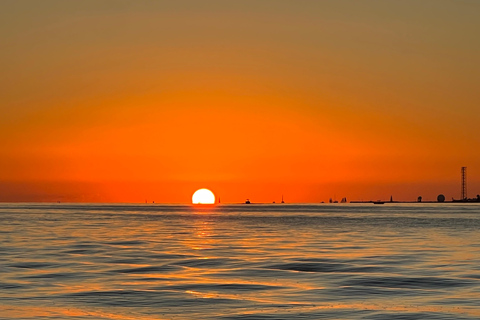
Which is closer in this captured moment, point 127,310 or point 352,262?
point 127,310

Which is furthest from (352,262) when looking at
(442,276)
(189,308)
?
(189,308)

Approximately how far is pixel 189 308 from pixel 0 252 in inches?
1200

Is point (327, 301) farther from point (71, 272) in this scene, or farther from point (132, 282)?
point (71, 272)

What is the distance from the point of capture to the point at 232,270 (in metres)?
41.7

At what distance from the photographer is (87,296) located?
101 feet

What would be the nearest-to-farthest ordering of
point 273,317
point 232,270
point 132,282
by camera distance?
point 273,317, point 132,282, point 232,270

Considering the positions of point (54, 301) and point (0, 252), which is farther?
point (0, 252)

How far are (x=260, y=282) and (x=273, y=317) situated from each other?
9981 millimetres

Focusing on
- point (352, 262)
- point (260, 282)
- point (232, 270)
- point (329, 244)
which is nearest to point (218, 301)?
point (260, 282)

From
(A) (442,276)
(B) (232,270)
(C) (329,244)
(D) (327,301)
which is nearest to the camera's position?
(D) (327,301)

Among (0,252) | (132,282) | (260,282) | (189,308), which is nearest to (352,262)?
(260,282)

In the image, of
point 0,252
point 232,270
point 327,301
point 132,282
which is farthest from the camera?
point 0,252

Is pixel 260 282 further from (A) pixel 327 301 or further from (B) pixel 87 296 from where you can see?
(B) pixel 87 296

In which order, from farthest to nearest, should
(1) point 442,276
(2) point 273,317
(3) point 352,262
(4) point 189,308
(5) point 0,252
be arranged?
(5) point 0,252 → (3) point 352,262 → (1) point 442,276 → (4) point 189,308 → (2) point 273,317
